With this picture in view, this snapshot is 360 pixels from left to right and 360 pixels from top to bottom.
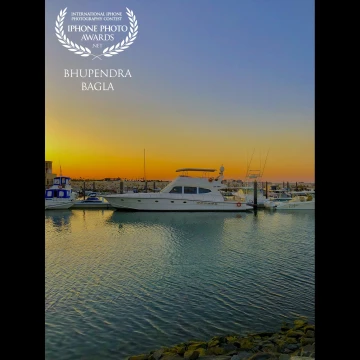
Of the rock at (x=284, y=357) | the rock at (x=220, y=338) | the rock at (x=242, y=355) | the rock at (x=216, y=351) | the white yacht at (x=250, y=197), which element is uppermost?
the white yacht at (x=250, y=197)

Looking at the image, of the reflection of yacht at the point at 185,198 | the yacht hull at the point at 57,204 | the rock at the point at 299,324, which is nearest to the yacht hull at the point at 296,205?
the reflection of yacht at the point at 185,198

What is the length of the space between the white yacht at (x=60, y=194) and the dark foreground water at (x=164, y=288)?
8769mm

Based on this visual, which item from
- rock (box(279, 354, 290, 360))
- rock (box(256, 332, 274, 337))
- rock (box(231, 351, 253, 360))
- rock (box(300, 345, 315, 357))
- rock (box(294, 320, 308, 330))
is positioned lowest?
rock (box(256, 332, 274, 337))

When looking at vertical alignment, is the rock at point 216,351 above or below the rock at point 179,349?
above

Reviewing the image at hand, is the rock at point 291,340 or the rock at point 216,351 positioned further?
the rock at point 291,340

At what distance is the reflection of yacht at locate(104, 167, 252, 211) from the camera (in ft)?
62.1

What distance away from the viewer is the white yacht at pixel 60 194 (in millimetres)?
20297

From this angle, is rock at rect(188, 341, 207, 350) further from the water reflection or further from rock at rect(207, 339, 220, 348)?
the water reflection

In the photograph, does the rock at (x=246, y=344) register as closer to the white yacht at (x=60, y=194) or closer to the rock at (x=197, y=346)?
the rock at (x=197, y=346)

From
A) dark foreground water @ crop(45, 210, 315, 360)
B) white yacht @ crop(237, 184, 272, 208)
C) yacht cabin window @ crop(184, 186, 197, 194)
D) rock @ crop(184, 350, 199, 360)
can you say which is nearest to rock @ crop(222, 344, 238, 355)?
rock @ crop(184, 350, 199, 360)

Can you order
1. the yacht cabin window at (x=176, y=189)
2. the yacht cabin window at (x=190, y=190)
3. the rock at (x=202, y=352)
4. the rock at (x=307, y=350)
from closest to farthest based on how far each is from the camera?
the rock at (x=307, y=350) < the rock at (x=202, y=352) < the yacht cabin window at (x=176, y=189) < the yacht cabin window at (x=190, y=190)
